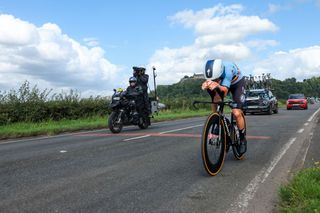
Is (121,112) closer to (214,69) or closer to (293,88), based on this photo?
(214,69)

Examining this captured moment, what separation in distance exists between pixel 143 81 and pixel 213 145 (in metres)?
8.89

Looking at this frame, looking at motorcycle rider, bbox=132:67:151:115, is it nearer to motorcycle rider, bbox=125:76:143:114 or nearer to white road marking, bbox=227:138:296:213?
motorcycle rider, bbox=125:76:143:114

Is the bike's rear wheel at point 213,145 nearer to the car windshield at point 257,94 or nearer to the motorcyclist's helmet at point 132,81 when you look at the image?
the motorcyclist's helmet at point 132,81

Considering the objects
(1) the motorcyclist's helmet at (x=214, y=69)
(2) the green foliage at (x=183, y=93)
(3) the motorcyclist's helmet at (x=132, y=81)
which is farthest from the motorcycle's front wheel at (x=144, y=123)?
(1) the motorcyclist's helmet at (x=214, y=69)

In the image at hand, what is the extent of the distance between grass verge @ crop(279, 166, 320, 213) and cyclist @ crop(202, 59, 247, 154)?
A: 1482 millimetres

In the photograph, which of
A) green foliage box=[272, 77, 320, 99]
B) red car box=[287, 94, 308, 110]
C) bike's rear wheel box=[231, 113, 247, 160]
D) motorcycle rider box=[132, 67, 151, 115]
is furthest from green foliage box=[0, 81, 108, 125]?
green foliage box=[272, 77, 320, 99]

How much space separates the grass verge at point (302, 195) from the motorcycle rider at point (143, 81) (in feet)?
31.5

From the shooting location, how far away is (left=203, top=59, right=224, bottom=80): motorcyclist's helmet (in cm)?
550

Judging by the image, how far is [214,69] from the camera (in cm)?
552

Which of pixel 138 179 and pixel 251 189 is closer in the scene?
pixel 251 189

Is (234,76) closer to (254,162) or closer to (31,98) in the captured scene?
(254,162)

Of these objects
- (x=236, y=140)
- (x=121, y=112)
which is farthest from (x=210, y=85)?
(x=121, y=112)

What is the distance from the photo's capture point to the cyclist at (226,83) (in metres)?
5.50

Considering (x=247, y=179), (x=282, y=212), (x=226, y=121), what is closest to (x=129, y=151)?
(x=226, y=121)
